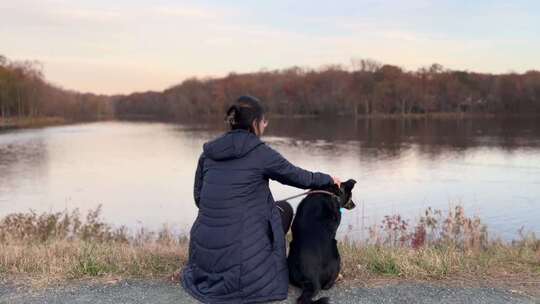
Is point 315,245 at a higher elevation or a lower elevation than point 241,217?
lower

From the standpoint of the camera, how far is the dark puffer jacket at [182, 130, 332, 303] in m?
Result: 3.41

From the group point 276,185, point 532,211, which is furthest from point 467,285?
point 276,185

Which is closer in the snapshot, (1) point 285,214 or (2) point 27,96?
(1) point 285,214

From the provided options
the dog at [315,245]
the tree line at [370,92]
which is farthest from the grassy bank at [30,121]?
the dog at [315,245]

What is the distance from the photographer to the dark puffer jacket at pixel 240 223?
11.2 feet

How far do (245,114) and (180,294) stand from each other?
4.75 ft

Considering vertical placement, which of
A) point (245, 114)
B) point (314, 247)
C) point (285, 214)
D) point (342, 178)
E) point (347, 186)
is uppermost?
point (245, 114)

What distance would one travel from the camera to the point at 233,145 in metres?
3.40

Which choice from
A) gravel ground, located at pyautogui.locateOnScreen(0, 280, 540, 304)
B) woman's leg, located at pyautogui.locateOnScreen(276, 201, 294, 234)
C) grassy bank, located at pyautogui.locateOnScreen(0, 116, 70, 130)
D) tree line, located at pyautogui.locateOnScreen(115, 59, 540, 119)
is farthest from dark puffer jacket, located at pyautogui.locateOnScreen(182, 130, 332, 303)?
tree line, located at pyautogui.locateOnScreen(115, 59, 540, 119)

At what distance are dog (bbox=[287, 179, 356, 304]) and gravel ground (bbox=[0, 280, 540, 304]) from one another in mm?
173

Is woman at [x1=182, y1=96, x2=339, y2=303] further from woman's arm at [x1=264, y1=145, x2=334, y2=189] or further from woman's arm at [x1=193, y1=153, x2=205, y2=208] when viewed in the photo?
woman's arm at [x1=193, y1=153, x2=205, y2=208]

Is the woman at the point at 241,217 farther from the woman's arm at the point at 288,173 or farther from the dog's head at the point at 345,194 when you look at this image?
the dog's head at the point at 345,194

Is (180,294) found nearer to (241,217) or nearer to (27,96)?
(241,217)

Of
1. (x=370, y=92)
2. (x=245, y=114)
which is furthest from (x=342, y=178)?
(x=370, y=92)
